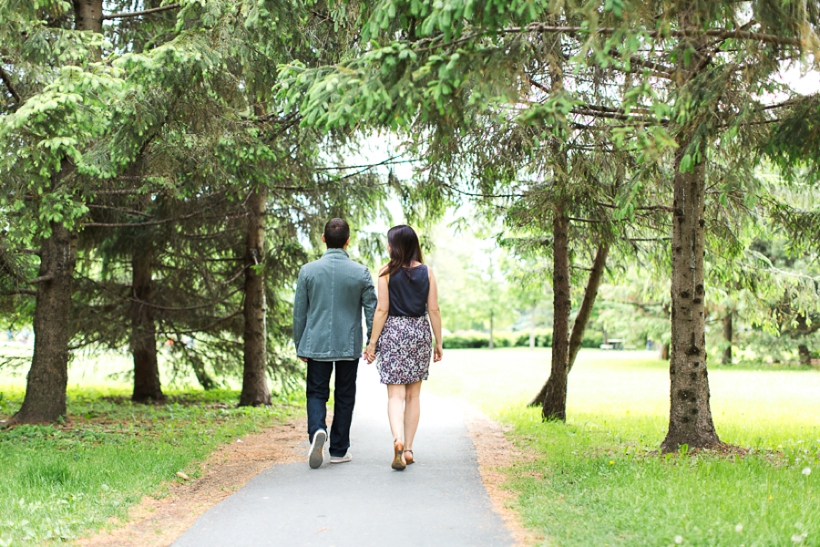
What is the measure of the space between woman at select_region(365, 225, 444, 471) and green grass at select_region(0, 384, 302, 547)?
1826 mm

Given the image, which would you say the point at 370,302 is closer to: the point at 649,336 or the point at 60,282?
the point at 60,282

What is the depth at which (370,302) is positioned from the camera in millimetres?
6047

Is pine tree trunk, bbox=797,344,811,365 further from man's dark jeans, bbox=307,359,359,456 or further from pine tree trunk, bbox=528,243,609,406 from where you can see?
man's dark jeans, bbox=307,359,359,456

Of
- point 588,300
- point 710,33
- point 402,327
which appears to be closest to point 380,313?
point 402,327

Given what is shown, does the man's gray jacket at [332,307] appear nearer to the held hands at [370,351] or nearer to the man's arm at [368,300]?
the man's arm at [368,300]

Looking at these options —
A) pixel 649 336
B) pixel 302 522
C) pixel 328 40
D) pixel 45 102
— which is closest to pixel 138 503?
pixel 302 522

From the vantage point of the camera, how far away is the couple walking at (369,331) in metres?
5.80

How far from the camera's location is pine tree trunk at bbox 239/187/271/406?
38.9 ft

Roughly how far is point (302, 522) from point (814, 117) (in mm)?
4409

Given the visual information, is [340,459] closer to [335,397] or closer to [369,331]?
[335,397]

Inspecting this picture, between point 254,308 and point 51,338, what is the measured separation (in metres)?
3.55

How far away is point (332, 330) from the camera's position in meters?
5.87

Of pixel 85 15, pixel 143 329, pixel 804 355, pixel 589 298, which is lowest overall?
pixel 804 355

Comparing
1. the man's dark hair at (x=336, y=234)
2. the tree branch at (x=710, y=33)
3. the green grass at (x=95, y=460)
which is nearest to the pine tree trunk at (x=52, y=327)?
the green grass at (x=95, y=460)
